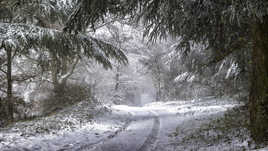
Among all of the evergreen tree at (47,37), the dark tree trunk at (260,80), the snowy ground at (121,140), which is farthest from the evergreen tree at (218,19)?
the evergreen tree at (47,37)

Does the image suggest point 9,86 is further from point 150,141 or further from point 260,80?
point 260,80

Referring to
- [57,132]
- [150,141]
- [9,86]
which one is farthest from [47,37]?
[9,86]

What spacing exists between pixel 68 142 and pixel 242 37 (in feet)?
20.7

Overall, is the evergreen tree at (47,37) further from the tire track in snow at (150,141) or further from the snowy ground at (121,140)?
the tire track in snow at (150,141)

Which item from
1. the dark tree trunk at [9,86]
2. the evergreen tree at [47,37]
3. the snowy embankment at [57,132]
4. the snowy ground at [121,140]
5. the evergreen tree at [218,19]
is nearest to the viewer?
the evergreen tree at [218,19]

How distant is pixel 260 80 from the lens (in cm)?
621

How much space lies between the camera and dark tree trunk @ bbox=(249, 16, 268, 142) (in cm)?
617

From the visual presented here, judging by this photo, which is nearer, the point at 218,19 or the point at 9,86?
the point at 218,19

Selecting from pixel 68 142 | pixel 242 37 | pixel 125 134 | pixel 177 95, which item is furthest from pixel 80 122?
pixel 177 95

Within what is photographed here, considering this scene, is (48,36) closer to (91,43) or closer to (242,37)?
(91,43)

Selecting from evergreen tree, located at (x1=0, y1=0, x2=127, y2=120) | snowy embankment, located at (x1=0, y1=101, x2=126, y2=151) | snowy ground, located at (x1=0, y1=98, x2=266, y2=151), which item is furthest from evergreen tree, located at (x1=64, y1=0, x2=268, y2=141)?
snowy embankment, located at (x1=0, y1=101, x2=126, y2=151)

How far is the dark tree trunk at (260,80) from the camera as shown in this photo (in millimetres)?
6172

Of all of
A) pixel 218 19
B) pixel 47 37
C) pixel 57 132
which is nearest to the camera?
pixel 218 19

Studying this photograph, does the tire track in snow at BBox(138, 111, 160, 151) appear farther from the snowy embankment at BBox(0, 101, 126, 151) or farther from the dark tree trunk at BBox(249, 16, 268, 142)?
the dark tree trunk at BBox(249, 16, 268, 142)
